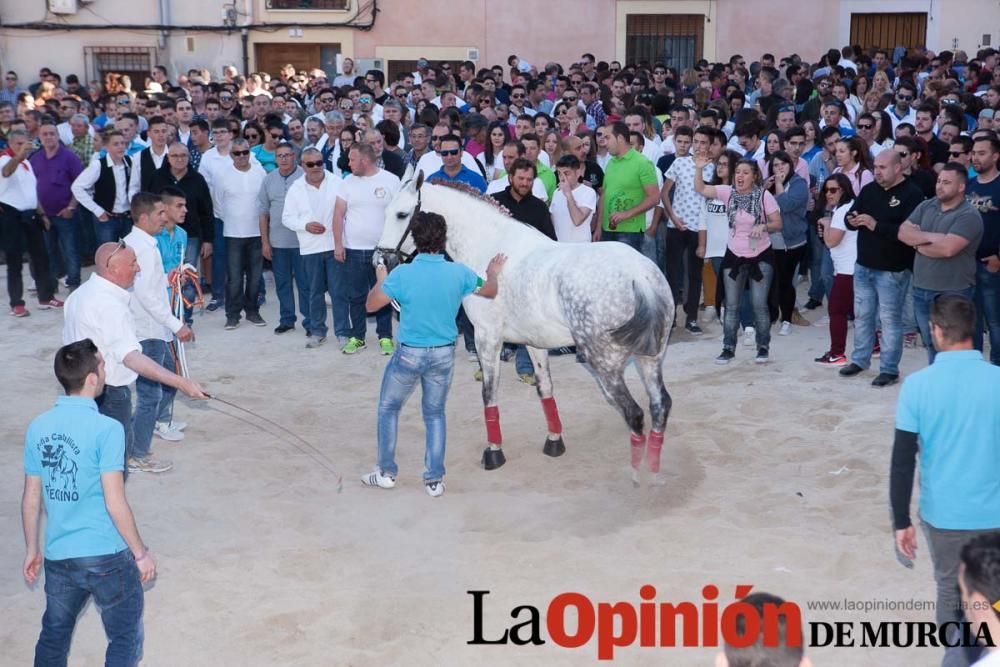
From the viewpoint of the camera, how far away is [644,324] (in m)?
8.07

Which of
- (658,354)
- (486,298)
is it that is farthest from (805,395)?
(486,298)

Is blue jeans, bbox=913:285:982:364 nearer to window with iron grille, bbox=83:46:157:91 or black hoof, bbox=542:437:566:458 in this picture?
black hoof, bbox=542:437:566:458

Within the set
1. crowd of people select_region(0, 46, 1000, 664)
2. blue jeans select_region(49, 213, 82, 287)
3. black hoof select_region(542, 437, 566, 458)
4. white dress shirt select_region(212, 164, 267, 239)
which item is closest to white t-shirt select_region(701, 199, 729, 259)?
crowd of people select_region(0, 46, 1000, 664)

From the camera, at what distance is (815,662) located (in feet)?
19.4

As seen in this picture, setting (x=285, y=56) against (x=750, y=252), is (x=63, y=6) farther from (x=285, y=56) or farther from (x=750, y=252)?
(x=750, y=252)

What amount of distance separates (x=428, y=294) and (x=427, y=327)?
8.7 inches

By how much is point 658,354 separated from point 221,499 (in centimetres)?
316

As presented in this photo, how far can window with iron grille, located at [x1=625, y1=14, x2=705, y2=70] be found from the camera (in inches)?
1057

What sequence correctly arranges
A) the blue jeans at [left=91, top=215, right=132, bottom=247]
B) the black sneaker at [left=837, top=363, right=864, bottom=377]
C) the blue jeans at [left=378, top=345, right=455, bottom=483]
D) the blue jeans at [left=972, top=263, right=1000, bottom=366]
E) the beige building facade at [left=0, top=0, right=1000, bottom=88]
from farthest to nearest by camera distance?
1. the beige building facade at [left=0, top=0, right=1000, bottom=88]
2. the blue jeans at [left=91, top=215, right=132, bottom=247]
3. the black sneaker at [left=837, top=363, right=864, bottom=377]
4. the blue jeans at [left=972, top=263, right=1000, bottom=366]
5. the blue jeans at [left=378, top=345, right=455, bottom=483]

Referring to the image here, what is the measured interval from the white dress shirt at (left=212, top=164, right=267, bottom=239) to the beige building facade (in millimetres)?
14494

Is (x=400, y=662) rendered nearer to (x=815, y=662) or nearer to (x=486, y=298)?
(x=815, y=662)

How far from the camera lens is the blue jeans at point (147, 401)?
849 cm

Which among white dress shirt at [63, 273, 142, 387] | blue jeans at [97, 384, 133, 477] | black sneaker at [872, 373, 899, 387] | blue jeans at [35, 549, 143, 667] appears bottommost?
black sneaker at [872, 373, 899, 387]

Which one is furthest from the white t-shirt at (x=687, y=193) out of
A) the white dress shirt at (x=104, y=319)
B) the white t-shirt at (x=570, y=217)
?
the white dress shirt at (x=104, y=319)
